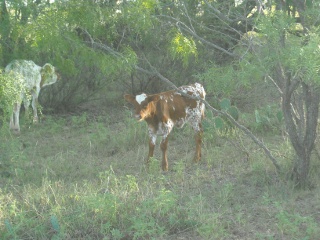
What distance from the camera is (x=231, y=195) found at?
6430mm

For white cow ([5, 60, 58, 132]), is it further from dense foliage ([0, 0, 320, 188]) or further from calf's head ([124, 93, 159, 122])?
calf's head ([124, 93, 159, 122])

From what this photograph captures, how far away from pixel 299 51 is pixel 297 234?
1699 millimetres

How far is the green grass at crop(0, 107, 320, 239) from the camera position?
5.38 metres

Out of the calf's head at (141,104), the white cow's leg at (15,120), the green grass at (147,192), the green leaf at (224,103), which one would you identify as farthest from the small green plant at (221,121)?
the white cow's leg at (15,120)

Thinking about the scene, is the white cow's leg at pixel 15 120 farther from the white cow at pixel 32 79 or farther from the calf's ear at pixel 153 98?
the calf's ear at pixel 153 98

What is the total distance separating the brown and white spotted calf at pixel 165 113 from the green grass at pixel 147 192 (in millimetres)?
383

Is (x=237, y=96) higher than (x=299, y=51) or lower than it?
lower

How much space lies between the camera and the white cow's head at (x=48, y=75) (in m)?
10.9

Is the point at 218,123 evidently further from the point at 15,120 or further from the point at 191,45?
the point at 15,120

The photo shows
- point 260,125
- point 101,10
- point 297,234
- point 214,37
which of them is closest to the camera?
point 297,234

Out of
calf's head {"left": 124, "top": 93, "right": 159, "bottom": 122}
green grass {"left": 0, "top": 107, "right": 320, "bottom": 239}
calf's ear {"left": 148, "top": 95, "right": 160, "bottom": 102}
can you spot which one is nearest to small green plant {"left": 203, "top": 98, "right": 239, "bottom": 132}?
green grass {"left": 0, "top": 107, "right": 320, "bottom": 239}

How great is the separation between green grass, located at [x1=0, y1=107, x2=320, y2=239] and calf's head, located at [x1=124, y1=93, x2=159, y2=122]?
0.62 m

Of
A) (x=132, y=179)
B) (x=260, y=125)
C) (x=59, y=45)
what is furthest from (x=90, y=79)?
(x=132, y=179)

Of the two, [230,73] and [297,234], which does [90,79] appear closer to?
[230,73]
